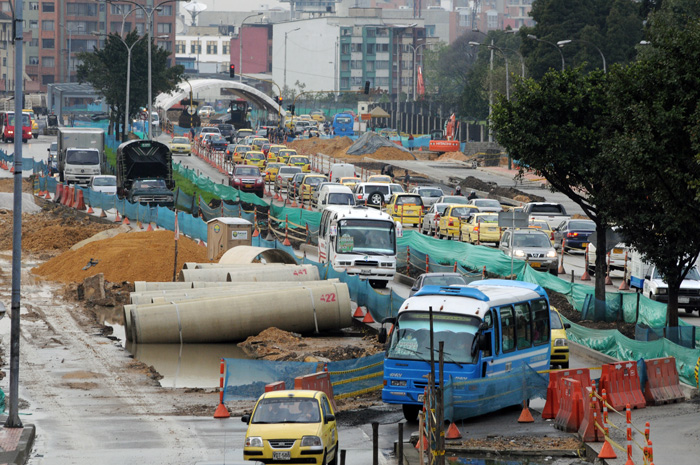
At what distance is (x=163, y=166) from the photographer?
58.7m

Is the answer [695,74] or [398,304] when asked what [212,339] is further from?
[695,74]

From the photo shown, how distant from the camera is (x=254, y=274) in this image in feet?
108

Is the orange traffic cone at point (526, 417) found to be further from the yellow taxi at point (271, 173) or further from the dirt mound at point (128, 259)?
the yellow taxi at point (271, 173)

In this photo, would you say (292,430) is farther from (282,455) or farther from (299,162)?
(299,162)

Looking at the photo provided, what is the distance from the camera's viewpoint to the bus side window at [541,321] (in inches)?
855

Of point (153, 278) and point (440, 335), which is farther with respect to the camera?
point (153, 278)

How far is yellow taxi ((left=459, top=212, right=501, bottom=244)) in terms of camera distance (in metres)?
45.0

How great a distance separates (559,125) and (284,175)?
128 ft

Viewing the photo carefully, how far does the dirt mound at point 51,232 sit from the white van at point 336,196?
9.75 meters

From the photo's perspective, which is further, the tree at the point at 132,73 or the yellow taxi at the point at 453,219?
the tree at the point at 132,73

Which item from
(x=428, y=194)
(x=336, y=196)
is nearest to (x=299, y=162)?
(x=428, y=194)

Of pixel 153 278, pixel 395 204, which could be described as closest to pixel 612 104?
pixel 153 278

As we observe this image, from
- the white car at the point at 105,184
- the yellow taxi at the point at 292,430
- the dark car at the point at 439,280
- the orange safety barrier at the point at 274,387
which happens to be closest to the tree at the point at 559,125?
the dark car at the point at 439,280

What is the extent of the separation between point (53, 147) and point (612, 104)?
2569 inches
